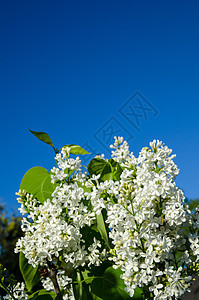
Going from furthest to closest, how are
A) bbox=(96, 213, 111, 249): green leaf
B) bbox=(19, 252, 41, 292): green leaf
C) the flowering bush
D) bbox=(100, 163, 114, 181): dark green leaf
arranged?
bbox=(19, 252, 41, 292): green leaf → bbox=(100, 163, 114, 181): dark green leaf → bbox=(96, 213, 111, 249): green leaf → the flowering bush

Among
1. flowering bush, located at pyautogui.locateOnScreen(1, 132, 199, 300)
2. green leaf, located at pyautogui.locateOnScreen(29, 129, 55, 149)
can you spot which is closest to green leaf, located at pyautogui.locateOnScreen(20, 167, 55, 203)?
flowering bush, located at pyautogui.locateOnScreen(1, 132, 199, 300)

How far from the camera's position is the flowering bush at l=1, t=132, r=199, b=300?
799 mm

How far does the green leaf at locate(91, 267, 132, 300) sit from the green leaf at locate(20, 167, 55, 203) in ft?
1.10

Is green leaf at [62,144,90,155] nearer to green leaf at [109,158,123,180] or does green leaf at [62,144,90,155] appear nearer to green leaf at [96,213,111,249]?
green leaf at [109,158,123,180]

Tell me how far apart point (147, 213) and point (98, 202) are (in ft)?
0.52

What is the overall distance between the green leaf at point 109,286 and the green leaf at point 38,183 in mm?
336

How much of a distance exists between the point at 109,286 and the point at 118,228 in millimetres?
231

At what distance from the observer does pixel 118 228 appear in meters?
0.83

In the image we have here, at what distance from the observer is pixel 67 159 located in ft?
3.48

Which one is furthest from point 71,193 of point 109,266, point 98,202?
point 109,266

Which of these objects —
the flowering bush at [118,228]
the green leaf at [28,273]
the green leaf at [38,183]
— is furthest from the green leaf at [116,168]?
the green leaf at [28,273]

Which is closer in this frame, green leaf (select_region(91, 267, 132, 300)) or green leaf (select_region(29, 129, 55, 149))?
green leaf (select_region(91, 267, 132, 300))

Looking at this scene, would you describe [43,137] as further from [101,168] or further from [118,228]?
[118,228]

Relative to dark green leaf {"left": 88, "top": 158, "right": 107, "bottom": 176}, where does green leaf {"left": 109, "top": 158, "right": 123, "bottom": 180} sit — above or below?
below
